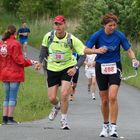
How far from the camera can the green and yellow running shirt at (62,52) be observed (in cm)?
1243

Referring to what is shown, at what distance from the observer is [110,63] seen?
37.6 feet

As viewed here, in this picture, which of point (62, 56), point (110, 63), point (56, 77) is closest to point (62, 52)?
point (62, 56)

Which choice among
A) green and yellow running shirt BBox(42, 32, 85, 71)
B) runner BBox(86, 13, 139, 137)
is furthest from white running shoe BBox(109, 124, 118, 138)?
green and yellow running shirt BBox(42, 32, 85, 71)


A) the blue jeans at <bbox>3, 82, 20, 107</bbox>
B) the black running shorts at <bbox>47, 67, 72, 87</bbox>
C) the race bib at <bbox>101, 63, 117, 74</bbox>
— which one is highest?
the race bib at <bbox>101, 63, 117, 74</bbox>

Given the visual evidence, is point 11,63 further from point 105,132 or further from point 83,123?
point 105,132

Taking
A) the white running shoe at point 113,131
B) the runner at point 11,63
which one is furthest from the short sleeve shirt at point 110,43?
the runner at point 11,63

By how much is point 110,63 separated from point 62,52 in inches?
50.7

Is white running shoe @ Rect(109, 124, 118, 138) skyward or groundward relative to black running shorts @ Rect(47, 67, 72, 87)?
groundward

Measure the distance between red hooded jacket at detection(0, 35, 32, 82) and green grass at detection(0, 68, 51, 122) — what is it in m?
2.28

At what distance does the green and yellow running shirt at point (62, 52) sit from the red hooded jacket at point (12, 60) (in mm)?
1058

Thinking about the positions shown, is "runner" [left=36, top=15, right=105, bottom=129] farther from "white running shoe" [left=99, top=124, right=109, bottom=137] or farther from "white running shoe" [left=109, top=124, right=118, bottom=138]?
"white running shoe" [left=109, top=124, right=118, bottom=138]

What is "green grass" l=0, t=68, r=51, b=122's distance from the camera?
16.4 meters

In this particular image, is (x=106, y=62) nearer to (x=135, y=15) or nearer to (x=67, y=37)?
(x=67, y=37)

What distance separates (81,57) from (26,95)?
8.11 metres
